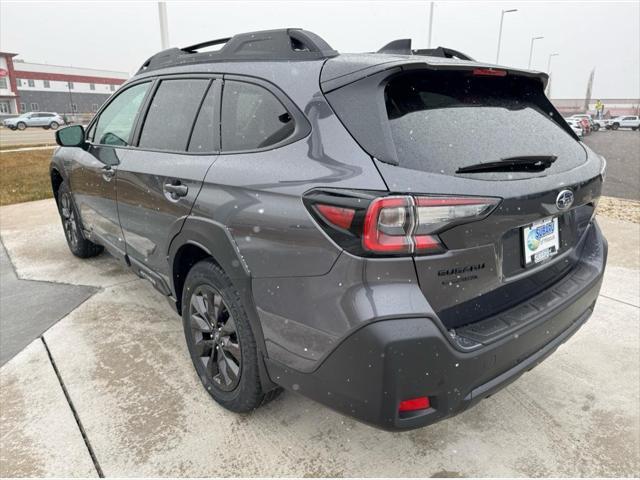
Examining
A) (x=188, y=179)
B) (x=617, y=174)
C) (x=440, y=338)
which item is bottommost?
(x=617, y=174)

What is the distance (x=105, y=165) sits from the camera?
3.43 metres

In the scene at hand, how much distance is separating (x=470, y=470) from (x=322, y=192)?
56.2 inches

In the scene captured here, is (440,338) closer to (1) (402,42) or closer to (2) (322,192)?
(2) (322,192)

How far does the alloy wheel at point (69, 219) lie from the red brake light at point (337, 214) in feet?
12.3

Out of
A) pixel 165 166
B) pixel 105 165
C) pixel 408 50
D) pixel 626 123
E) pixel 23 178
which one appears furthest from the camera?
pixel 626 123

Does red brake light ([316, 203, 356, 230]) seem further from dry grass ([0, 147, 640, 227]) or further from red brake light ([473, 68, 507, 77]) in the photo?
dry grass ([0, 147, 640, 227])

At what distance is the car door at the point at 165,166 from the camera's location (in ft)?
7.96

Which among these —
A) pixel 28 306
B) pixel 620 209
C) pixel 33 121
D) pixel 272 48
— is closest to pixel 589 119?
pixel 620 209

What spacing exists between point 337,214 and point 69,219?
13.6 feet

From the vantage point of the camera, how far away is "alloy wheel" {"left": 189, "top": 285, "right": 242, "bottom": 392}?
7.52ft

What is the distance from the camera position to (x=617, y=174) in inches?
509

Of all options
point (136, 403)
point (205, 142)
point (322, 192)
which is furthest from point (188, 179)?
point (136, 403)

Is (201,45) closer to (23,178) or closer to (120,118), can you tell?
(120,118)

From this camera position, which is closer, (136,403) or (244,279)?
(244,279)
